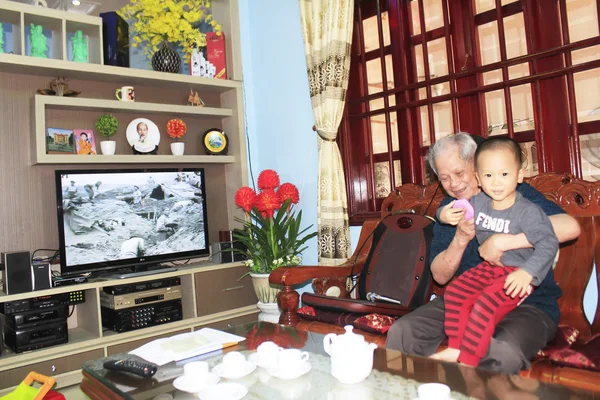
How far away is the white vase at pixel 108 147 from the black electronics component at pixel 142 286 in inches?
33.9

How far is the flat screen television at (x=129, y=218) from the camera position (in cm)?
302

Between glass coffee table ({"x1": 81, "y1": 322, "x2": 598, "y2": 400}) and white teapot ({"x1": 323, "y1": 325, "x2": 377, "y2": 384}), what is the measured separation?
1.3 inches

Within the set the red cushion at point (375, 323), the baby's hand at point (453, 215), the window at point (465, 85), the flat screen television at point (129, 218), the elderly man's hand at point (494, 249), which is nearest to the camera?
the elderly man's hand at point (494, 249)

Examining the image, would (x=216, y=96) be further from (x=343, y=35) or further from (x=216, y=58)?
(x=343, y=35)

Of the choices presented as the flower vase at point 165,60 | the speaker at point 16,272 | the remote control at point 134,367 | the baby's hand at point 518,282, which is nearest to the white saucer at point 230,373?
the remote control at point 134,367

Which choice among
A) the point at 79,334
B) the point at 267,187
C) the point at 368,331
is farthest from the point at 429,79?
the point at 79,334

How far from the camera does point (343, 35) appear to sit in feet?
10.1

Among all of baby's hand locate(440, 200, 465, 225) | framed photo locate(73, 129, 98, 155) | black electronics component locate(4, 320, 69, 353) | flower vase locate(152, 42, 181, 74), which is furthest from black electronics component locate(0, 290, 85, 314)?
baby's hand locate(440, 200, 465, 225)

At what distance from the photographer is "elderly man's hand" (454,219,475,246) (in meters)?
1.83

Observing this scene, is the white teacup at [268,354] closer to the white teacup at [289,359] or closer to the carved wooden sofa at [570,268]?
the white teacup at [289,359]

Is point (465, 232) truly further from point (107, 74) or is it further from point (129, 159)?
point (107, 74)

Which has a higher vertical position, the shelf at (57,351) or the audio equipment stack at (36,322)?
the audio equipment stack at (36,322)

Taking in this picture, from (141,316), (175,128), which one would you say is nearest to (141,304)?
(141,316)

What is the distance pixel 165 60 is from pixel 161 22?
0.25 m
